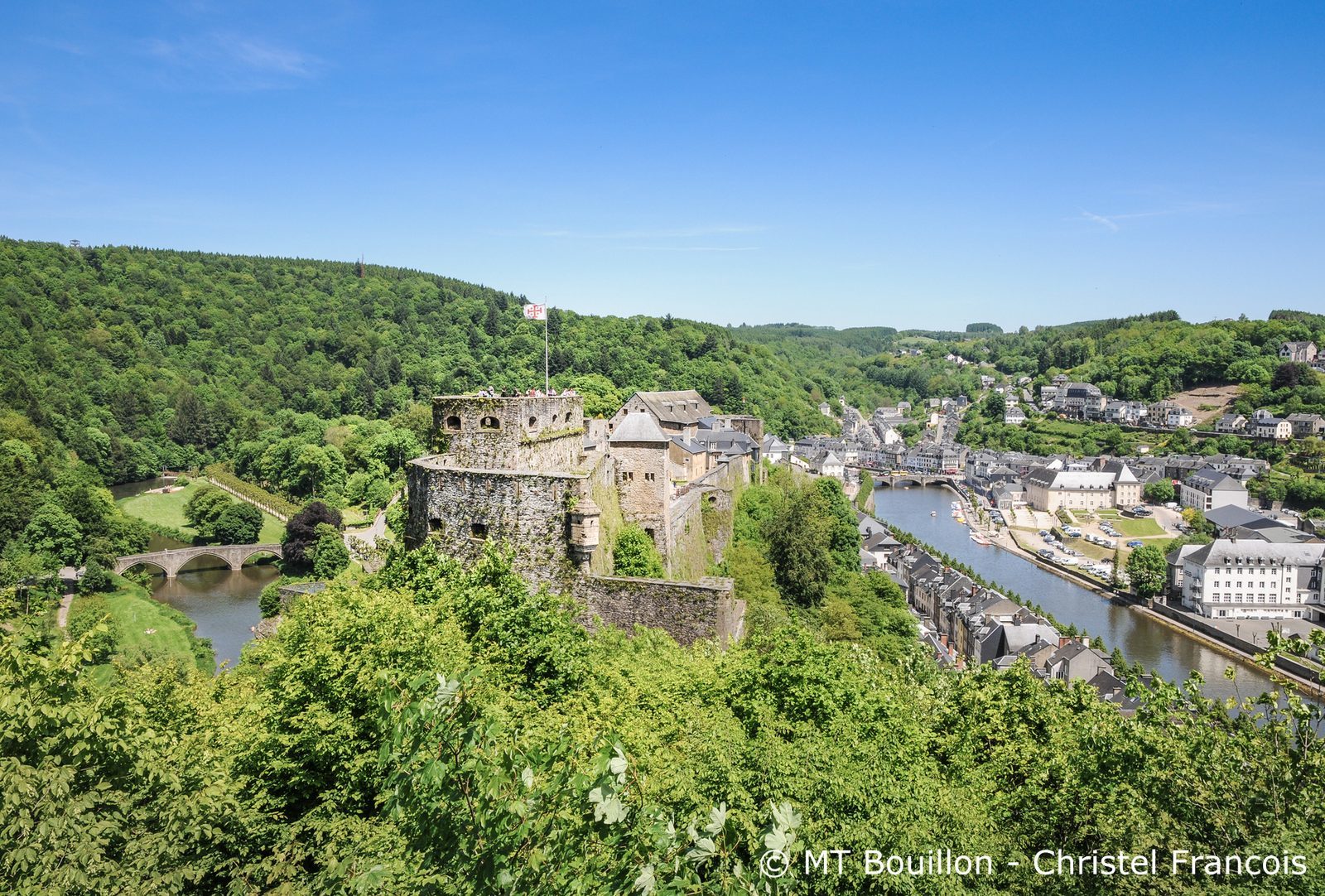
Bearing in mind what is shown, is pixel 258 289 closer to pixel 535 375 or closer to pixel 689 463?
pixel 535 375

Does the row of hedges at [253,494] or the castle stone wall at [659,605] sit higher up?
the castle stone wall at [659,605]

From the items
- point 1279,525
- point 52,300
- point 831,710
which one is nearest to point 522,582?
point 831,710

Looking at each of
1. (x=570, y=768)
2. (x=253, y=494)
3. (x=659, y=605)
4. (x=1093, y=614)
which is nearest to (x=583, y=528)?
(x=659, y=605)

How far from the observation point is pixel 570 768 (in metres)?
7.32

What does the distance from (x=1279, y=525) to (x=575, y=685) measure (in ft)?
295

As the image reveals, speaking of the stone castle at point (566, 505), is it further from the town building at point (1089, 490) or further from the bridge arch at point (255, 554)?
the town building at point (1089, 490)

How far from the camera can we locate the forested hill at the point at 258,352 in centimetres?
10212

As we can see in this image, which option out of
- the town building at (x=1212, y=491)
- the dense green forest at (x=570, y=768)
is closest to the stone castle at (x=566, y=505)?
the dense green forest at (x=570, y=768)

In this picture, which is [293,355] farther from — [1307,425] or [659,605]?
[1307,425]

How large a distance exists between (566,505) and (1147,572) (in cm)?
7000

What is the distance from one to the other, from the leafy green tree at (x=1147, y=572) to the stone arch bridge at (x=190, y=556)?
2933 inches

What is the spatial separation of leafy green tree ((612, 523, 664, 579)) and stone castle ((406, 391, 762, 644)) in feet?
1.58

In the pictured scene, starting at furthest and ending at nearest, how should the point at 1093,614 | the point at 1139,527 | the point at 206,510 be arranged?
1. the point at 1139,527
2. the point at 206,510
3. the point at 1093,614

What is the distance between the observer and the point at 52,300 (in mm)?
116500
